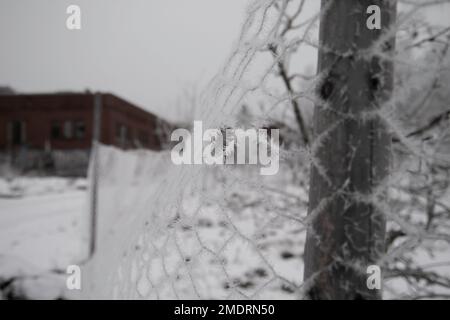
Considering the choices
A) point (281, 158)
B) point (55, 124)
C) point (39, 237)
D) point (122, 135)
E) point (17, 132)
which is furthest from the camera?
point (17, 132)

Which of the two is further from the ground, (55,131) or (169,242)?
(55,131)

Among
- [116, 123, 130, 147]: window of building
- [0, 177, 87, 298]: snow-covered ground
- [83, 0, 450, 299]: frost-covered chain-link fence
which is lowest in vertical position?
[0, 177, 87, 298]: snow-covered ground

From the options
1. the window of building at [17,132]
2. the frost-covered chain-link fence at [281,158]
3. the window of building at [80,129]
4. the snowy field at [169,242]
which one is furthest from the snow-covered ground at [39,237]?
the window of building at [17,132]

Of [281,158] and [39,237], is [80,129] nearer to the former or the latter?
[39,237]

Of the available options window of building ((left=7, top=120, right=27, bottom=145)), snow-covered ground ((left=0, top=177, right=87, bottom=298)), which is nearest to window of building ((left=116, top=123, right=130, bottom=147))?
window of building ((left=7, top=120, right=27, bottom=145))

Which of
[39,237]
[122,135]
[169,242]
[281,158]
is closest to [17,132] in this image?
[122,135]

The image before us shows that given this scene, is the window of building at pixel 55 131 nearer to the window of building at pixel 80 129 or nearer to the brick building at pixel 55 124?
the brick building at pixel 55 124

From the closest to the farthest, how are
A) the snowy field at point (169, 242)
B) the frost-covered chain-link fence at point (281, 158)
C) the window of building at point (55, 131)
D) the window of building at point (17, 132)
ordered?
the frost-covered chain-link fence at point (281, 158)
the snowy field at point (169, 242)
the window of building at point (55, 131)
the window of building at point (17, 132)

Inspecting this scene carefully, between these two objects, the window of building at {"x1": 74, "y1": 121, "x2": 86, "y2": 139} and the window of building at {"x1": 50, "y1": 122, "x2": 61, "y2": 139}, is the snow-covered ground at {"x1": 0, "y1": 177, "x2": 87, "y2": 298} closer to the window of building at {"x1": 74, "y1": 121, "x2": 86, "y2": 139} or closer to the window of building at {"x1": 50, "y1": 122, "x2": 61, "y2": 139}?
→ the window of building at {"x1": 74, "y1": 121, "x2": 86, "y2": 139}

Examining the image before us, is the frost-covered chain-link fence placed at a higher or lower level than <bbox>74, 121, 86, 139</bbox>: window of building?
lower

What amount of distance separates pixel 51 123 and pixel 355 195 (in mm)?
30581

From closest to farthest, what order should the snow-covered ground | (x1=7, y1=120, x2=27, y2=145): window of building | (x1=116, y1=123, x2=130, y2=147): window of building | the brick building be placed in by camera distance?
the snow-covered ground, the brick building, (x1=116, y1=123, x2=130, y2=147): window of building, (x1=7, y1=120, x2=27, y2=145): window of building

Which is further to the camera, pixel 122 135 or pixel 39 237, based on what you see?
pixel 122 135
